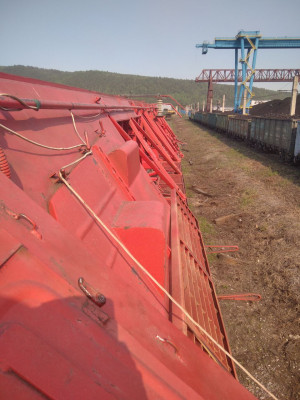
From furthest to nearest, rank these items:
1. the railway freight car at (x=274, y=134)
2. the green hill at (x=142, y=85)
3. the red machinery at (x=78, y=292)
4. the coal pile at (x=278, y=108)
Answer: the green hill at (x=142, y=85), the coal pile at (x=278, y=108), the railway freight car at (x=274, y=134), the red machinery at (x=78, y=292)

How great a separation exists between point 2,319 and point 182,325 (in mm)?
1149

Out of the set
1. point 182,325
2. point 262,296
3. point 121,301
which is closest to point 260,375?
point 262,296

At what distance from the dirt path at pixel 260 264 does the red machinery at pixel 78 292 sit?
3.93ft

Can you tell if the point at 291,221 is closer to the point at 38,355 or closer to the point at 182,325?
the point at 182,325

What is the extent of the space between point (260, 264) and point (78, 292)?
439 cm

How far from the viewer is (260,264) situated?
4.59 m

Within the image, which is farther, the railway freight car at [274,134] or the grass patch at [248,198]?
the railway freight car at [274,134]

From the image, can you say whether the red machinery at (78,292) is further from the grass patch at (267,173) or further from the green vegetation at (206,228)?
the grass patch at (267,173)

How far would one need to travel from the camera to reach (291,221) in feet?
19.2

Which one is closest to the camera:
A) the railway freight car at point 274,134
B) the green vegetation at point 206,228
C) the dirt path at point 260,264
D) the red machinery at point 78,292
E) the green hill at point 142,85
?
the red machinery at point 78,292

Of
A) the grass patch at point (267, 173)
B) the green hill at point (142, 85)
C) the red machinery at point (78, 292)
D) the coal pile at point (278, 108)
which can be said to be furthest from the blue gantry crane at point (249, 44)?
the green hill at point (142, 85)

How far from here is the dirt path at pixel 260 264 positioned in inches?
114

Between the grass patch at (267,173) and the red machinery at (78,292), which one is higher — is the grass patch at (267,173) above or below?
below

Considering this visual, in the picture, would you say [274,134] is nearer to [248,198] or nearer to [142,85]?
[248,198]
